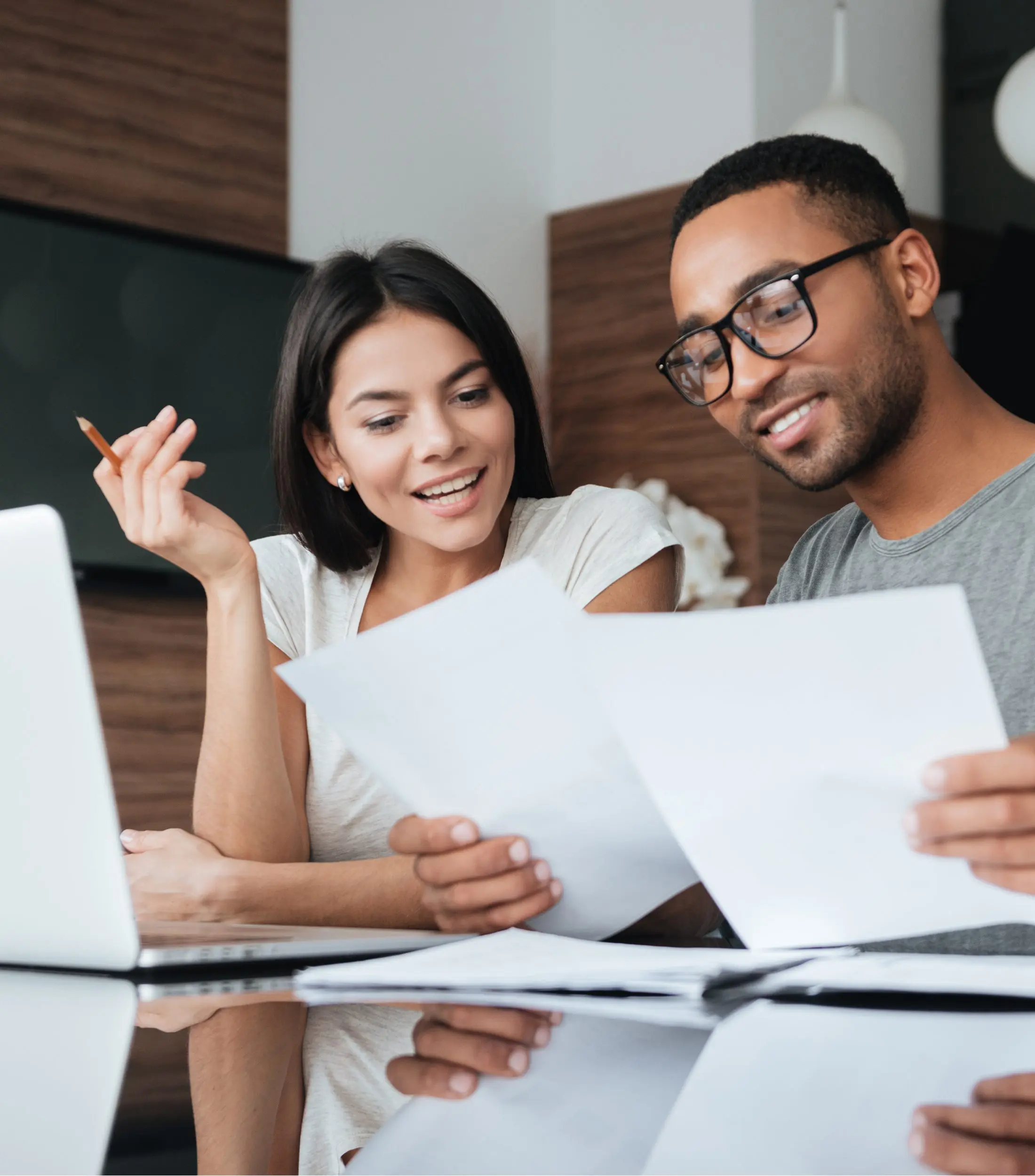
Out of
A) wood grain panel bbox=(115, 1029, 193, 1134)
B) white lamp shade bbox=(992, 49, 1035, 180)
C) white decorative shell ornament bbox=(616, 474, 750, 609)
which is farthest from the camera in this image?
white decorative shell ornament bbox=(616, 474, 750, 609)

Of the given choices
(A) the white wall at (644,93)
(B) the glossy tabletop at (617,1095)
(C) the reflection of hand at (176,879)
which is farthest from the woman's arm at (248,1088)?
(A) the white wall at (644,93)

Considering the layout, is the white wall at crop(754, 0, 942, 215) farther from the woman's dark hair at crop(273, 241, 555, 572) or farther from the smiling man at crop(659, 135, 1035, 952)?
the smiling man at crop(659, 135, 1035, 952)

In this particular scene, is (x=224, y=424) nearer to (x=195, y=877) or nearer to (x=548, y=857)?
(x=195, y=877)

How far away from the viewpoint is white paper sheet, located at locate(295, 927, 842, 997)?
65 centimetres

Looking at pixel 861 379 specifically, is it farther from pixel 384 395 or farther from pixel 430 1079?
pixel 430 1079

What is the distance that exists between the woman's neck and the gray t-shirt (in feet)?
1.55

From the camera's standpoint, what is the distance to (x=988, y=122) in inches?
145

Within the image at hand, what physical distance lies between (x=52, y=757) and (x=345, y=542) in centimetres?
90

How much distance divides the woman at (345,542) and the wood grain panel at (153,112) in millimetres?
1639

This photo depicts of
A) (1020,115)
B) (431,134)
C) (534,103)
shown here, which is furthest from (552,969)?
(534,103)

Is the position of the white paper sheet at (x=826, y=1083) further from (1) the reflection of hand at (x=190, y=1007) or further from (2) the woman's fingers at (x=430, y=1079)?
(1) the reflection of hand at (x=190, y=1007)

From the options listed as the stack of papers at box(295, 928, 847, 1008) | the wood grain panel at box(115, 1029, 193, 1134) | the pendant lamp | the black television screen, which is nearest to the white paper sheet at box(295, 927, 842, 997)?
the stack of papers at box(295, 928, 847, 1008)

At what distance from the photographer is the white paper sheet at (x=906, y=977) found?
0.62 metres

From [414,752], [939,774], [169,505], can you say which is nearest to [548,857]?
[414,752]
